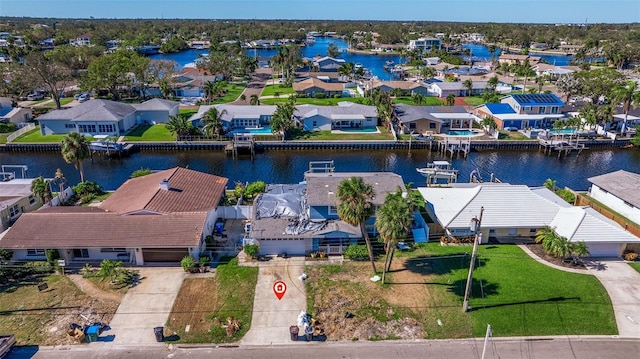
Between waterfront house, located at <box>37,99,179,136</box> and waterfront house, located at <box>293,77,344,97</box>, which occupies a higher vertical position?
waterfront house, located at <box>293,77,344,97</box>

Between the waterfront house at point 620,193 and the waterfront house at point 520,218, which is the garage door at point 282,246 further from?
the waterfront house at point 620,193

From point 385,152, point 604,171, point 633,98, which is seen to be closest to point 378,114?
point 385,152

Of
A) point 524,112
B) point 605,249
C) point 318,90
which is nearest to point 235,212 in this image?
point 605,249

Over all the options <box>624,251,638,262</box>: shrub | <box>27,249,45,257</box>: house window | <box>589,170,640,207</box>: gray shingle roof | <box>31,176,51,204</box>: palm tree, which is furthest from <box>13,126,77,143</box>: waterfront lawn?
<box>624,251,638,262</box>: shrub

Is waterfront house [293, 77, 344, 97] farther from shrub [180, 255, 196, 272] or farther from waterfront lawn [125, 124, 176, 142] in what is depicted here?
shrub [180, 255, 196, 272]

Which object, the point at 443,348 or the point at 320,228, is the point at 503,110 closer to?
the point at 320,228

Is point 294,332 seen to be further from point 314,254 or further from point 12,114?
point 12,114
